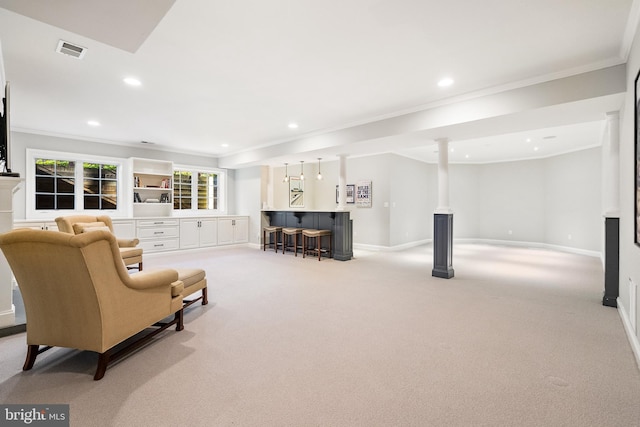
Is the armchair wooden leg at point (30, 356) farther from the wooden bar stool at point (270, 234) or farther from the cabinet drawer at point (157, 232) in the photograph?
the wooden bar stool at point (270, 234)

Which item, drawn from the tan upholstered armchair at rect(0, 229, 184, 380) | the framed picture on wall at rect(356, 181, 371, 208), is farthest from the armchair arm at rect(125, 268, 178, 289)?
the framed picture on wall at rect(356, 181, 371, 208)

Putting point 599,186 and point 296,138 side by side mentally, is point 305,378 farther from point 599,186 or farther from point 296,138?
point 599,186

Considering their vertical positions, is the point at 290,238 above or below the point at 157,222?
below

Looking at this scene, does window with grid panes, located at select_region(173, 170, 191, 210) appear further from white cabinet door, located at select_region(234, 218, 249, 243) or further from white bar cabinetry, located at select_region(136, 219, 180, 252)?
white cabinet door, located at select_region(234, 218, 249, 243)

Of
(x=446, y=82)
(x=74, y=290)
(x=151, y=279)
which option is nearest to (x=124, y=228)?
(x=151, y=279)

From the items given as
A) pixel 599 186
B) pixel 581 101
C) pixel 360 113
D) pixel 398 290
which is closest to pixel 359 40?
pixel 360 113

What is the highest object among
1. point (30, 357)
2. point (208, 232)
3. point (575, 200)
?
point (575, 200)

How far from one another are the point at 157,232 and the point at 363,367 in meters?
6.38

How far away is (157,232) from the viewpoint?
22.7ft

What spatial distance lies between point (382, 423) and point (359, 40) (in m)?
2.94

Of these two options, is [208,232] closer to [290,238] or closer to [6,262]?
[290,238]

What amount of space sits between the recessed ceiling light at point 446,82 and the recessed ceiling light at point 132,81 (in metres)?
3.68

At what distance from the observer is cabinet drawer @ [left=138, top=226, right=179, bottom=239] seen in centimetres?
666
